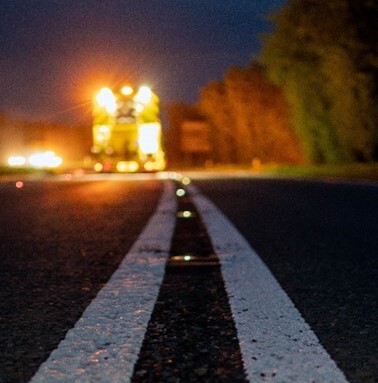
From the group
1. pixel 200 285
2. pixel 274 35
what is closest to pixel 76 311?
pixel 200 285

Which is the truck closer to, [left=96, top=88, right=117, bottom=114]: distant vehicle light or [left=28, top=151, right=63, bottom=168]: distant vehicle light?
[left=96, top=88, right=117, bottom=114]: distant vehicle light

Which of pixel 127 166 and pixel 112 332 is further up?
pixel 127 166

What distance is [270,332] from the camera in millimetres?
3561

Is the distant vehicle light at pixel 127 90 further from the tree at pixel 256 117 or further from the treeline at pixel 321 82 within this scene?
the tree at pixel 256 117

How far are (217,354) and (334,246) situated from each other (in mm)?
4155

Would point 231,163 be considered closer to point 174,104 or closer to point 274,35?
point 174,104

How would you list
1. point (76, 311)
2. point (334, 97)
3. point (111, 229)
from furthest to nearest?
1. point (334, 97)
2. point (111, 229)
3. point (76, 311)

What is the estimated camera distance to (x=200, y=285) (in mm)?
4992

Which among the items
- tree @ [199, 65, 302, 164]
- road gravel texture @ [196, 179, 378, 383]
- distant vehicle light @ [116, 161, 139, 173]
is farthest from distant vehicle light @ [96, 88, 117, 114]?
road gravel texture @ [196, 179, 378, 383]

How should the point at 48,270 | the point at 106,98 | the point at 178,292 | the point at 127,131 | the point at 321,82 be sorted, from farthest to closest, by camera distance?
the point at 321,82 → the point at 127,131 → the point at 106,98 → the point at 48,270 → the point at 178,292

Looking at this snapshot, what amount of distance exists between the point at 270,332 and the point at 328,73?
1174 inches

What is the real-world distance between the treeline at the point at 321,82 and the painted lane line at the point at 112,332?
2550 centimetres

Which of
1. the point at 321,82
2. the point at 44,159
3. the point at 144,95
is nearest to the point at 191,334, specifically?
the point at 144,95

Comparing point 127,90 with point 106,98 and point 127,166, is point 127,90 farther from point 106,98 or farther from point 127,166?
point 127,166
